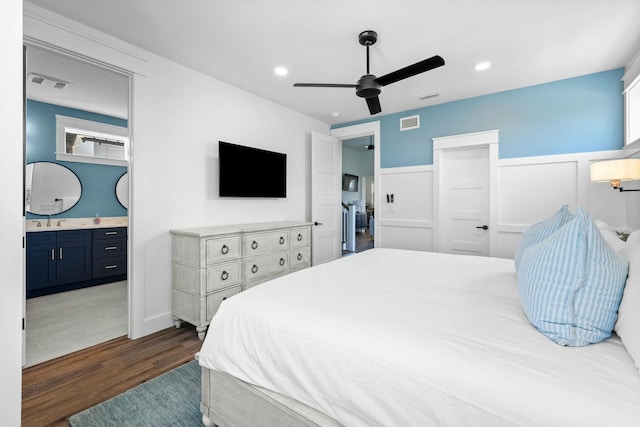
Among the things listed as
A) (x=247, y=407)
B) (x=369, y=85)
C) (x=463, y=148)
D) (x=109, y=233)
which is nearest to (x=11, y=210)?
Result: (x=247, y=407)

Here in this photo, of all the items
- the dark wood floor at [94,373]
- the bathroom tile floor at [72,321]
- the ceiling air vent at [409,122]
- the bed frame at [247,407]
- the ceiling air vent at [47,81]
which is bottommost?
the dark wood floor at [94,373]

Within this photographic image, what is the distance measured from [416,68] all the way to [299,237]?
90.4 inches

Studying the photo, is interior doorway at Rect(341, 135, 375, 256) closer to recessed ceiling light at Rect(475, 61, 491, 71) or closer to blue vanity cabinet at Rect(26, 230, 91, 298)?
recessed ceiling light at Rect(475, 61, 491, 71)

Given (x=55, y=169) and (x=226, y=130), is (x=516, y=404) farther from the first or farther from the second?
(x=55, y=169)

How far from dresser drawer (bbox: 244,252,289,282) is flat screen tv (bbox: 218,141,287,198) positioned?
0.86 m

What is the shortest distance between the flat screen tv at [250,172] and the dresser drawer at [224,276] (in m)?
0.90

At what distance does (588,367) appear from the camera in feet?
2.63

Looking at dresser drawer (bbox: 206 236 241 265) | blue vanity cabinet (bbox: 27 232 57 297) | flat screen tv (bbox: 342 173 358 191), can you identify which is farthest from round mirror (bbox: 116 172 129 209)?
flat screen tv (bbox: 342 173 358 191)

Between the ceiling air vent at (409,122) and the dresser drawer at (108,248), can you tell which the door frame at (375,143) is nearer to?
the ceiling air vent at (409,122)

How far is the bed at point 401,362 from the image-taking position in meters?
0.74

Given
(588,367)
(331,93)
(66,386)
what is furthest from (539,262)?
(331,93)

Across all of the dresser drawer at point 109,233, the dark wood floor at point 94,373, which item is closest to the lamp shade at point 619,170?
the dark wood floor at point 94,373

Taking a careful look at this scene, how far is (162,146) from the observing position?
9.00ft

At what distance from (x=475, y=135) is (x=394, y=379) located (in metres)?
3.75
